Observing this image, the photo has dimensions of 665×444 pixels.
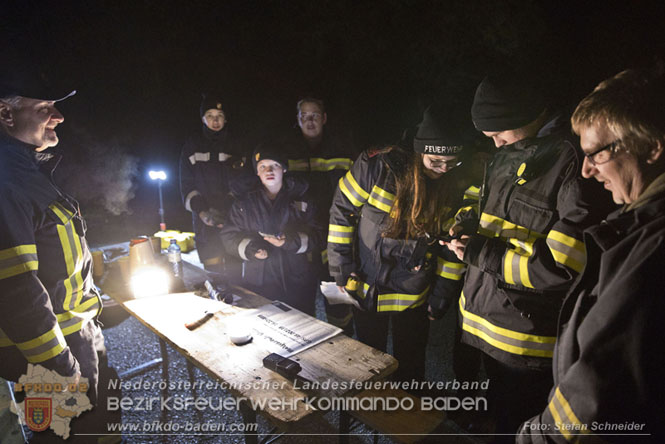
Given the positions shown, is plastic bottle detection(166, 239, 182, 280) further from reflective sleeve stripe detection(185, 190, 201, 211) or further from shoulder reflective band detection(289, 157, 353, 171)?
shoulder reflective band detection(289, 157, 353, 171)

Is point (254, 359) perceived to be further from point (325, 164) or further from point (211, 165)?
point (211, 165)

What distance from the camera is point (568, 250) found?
1.76 m

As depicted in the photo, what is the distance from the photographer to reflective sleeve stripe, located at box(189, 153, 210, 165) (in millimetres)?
4523

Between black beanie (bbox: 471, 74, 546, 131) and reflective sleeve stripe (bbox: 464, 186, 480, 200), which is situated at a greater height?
black beanie (bbox: 471, 74, 546, 131)

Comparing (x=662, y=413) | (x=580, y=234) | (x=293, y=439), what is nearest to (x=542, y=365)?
(x=580, y=234)

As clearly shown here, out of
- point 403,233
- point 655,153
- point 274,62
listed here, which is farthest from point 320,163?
point 274,62

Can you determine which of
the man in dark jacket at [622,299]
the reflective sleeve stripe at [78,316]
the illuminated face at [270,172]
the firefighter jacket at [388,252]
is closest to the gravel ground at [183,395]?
the firefighter jacket at [388,252]

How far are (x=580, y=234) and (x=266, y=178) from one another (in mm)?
2624

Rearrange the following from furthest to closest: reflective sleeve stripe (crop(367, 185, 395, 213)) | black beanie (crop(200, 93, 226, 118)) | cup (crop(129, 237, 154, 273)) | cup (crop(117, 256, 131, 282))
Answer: black beanie (crop(200, 93, 226, 118)) → cup (crop(117, 256, 131, 282)) → cup (crop(129, 237, 154, 273)) → reflective sleeve stripe (crop(367, 185, 395, 213))

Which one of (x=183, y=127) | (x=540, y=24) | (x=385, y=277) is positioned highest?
(x=540, y=24)

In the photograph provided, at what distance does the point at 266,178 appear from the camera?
3461mm

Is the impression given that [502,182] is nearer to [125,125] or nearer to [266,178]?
[266,178]

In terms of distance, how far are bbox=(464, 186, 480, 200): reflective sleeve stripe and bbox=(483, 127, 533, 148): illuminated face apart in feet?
1.86

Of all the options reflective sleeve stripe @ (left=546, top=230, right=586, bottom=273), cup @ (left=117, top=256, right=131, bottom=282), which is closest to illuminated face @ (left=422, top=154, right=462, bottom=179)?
reflective sleeve stripe @ (left=546, top=230, right=586, bottom=273)
